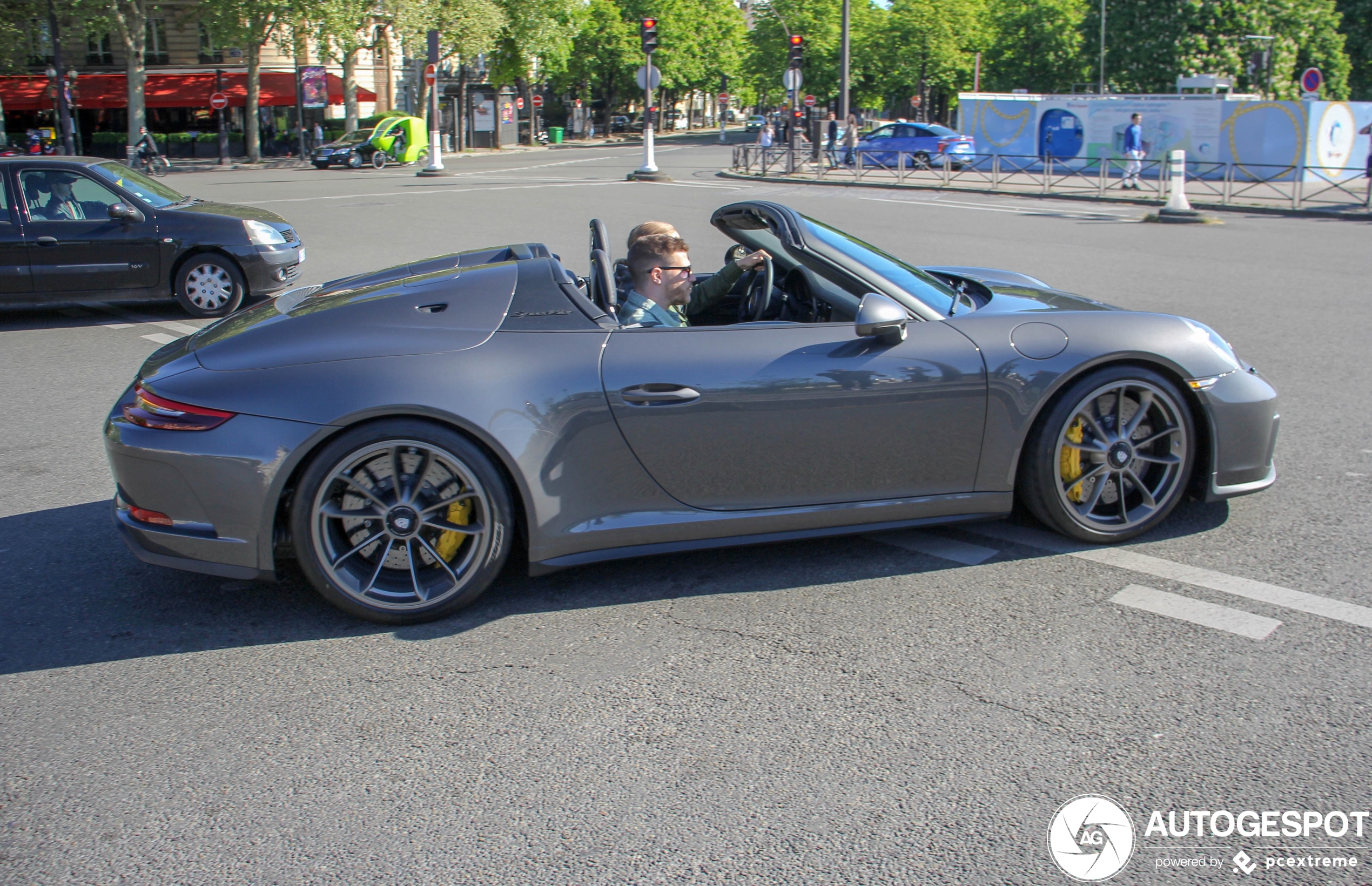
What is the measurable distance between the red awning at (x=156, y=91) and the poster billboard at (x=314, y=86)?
3.06 metres

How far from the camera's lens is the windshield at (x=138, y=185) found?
9.91m

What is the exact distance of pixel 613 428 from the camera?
3.77 metres

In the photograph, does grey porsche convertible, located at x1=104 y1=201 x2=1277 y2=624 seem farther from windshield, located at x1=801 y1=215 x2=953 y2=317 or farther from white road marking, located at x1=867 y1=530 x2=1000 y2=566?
white road marking, located at x1=867 y1=530 x2=1000 y2=566

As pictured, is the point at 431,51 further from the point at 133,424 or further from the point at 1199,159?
the point at 133,424

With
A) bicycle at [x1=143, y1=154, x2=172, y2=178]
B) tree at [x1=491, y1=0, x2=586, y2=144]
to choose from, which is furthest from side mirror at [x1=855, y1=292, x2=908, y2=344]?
tree at [x1=491, y1=0, x2=586, y2=144]

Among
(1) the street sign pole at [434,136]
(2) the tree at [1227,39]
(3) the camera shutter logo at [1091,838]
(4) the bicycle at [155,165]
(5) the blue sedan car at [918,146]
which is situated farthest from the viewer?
(2) the tree at [1227,39]

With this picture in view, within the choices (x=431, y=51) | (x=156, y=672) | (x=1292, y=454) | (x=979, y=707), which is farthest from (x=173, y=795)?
(x=431, y=51)

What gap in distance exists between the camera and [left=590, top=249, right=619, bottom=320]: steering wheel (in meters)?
4.14

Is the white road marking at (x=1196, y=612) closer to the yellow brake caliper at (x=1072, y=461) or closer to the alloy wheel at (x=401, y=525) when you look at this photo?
the yellow brake caliper at (x=1072, y=461)

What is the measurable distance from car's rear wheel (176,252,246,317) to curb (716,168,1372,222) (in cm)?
1712

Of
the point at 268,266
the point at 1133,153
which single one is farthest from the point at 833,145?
the point at 268,266

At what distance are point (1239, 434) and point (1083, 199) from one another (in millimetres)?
20657

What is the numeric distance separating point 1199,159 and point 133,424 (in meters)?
30.9

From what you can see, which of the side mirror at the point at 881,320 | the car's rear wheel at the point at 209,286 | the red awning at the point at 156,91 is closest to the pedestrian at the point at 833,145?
the car's rear wheel at the point at 209,286
